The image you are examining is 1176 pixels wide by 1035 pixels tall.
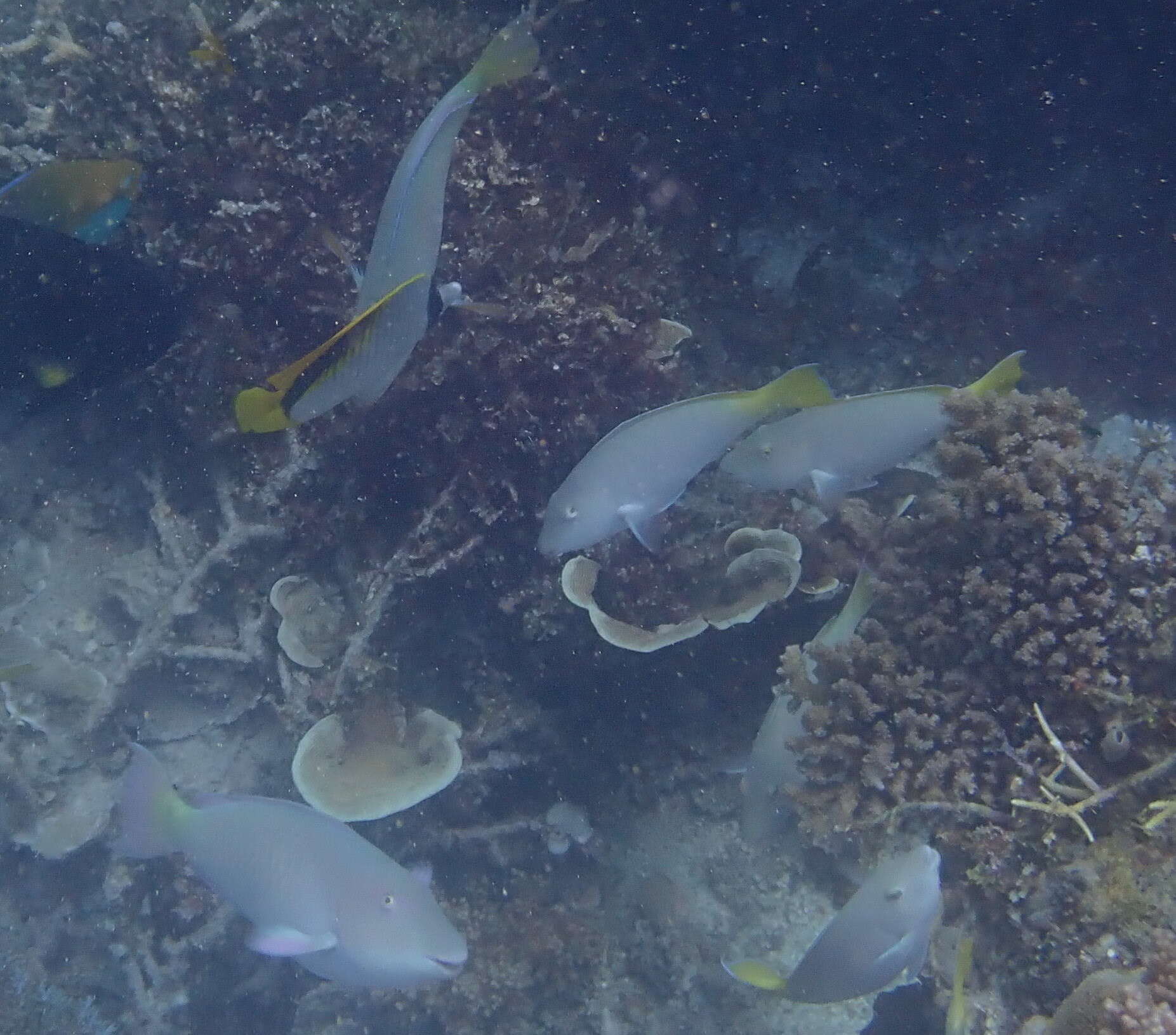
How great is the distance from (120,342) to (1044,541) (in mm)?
4662

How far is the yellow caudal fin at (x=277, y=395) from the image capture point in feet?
6.92

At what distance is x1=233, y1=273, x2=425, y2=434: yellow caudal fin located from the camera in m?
2.11

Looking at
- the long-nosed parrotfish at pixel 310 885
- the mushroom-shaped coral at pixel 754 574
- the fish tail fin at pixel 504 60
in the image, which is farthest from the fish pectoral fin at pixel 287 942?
the fish tail fin at pixel 504 60

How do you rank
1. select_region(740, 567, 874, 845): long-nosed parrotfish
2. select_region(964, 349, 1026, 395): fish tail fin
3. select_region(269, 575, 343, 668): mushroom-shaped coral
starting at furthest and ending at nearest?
select_region(269, 575, 343, 668): mushroom-shaped coral → select_region(740, 567, 874, 845): long-nosed parrotfish → select_region(964, 349, 1026, 395): fish tail fin

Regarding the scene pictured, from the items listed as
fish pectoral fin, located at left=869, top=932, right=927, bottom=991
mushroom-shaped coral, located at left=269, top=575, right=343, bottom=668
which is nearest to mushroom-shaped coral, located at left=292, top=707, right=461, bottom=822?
mushroom-shaped coral, located at left=269, top=575, right=343, bottom=668

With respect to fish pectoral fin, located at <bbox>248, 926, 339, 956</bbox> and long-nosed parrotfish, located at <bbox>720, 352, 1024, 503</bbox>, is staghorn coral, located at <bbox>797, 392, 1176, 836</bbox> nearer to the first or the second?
long-nosed parrotfish, located at <bbox>720, 352, 1024, 503</bbox>

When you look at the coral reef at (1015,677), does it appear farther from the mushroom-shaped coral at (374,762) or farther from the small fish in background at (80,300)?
the small fish in background at (80,300)

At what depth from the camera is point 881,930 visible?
2.52 metres

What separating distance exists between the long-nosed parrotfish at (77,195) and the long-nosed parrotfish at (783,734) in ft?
13.6

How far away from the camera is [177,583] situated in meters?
4.66

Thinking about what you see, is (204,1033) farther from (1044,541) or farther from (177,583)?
(1044,541)

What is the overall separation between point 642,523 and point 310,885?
6.25ft

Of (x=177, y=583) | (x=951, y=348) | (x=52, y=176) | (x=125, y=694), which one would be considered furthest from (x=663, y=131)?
(x=125, y=694)

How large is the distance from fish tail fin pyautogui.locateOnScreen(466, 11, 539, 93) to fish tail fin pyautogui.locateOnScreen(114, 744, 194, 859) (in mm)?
2975
